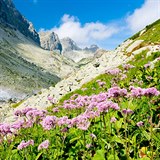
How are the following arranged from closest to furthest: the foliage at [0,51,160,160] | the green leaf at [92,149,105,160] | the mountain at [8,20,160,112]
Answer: the green leaf at [92,149,105,160], the foliage at [0,51,160,160], the mountain at [8,20,160,112]

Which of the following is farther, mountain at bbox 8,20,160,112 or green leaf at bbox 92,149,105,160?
mountain at bbox 8,20,160,112

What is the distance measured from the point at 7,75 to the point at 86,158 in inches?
5295

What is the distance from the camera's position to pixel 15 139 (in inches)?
319

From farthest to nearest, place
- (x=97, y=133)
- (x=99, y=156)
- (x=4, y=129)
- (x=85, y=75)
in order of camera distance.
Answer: (x=85, y=75), (x=4, y=129), (x=97, y=133), (x=99, y=156)

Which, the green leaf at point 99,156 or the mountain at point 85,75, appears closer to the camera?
the green leaf at point 99,156

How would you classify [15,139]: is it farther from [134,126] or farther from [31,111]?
[134,126]

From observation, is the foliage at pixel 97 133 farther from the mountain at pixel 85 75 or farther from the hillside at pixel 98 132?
the mountain at pixel 85 75

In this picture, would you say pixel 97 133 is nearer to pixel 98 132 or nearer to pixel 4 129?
pixel 98 132

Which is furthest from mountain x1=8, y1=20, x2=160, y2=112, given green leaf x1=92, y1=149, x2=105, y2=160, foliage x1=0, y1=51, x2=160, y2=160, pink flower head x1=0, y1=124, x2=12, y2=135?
green leaf x1=92, y1=149, x2=105, y2=160

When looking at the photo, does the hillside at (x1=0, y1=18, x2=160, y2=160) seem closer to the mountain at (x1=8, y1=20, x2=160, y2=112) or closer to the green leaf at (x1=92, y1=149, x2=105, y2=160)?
the green leaf at (x1=92, y1=149, x2=105, y2=160)

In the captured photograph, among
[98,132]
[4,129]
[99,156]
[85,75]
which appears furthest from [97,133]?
[85,75]

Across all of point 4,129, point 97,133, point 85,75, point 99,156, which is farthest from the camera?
point 85,75

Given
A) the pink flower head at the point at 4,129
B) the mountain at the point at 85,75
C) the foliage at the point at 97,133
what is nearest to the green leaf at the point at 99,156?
the foliage at the point at 97,133

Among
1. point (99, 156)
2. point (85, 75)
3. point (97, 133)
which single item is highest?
point (85, 75)
